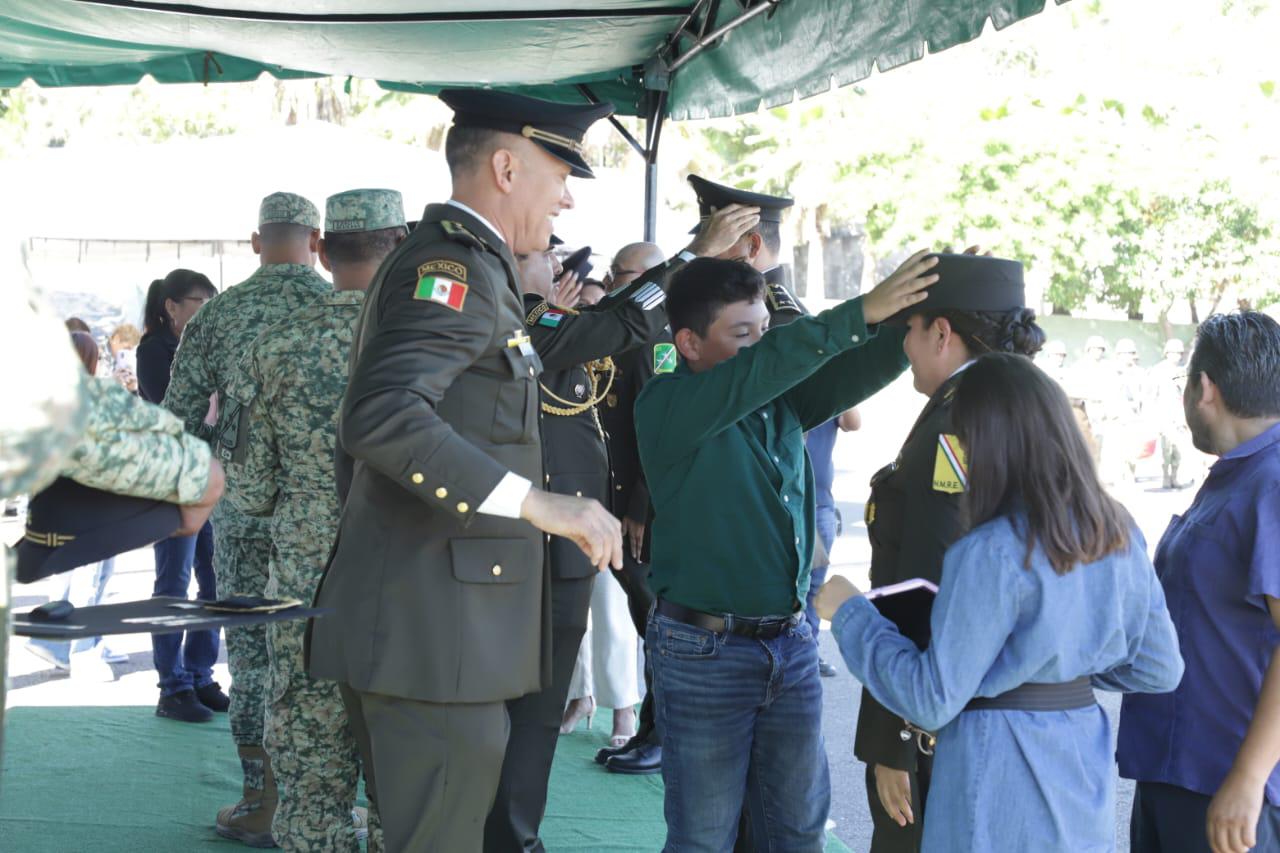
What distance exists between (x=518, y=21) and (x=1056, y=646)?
4.98 meters

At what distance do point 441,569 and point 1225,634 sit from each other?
5.55 ft

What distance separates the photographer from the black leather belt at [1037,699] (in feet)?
8.11

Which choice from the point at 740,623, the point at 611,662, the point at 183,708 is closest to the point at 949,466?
the point at 740,623

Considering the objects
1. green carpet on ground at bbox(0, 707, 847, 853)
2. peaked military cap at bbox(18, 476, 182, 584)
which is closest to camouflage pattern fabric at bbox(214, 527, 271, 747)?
green carpet on ground at bbox(0, 707, 847, 853)

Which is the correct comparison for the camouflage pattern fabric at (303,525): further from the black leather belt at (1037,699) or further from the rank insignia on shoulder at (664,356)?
the black leather belt at (1037,699)

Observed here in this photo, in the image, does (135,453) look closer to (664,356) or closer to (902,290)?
(902,290)

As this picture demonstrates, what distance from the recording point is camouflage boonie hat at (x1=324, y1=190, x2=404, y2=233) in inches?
159

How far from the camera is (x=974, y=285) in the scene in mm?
2822

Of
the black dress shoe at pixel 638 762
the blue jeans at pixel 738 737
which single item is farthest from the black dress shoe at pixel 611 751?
the blue jeans at pixel 738 737

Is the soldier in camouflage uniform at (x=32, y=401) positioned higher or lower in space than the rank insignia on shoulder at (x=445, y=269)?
lower

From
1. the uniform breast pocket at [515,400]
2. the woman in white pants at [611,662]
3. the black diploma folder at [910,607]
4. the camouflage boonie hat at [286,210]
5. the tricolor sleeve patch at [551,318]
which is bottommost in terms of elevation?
the woman in white pants at [611,662]

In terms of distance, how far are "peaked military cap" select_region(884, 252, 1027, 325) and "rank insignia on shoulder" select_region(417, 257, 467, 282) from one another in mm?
998

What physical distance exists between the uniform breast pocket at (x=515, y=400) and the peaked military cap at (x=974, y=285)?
2.88 ft

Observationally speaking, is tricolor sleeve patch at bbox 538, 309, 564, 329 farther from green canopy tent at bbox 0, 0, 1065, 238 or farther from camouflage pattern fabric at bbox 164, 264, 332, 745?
green canopy tent at bbox 0, 0, 1065, 238
